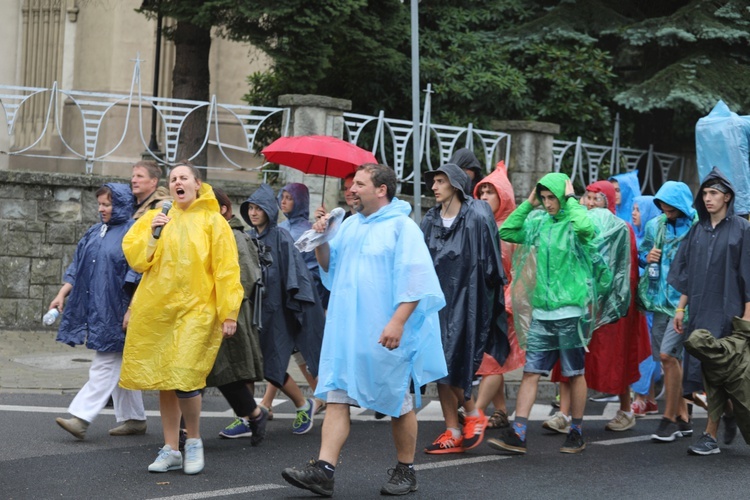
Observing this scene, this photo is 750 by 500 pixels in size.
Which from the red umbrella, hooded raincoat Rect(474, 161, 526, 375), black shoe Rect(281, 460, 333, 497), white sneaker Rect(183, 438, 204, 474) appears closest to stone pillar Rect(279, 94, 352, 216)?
the red umbrella

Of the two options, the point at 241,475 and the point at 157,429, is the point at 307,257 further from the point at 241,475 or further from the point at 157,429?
the point at 241,475

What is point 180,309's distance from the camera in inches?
278

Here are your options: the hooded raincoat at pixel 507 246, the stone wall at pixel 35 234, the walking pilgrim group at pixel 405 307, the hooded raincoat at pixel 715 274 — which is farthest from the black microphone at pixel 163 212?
the stone wall at pixel 35 234

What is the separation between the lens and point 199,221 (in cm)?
720

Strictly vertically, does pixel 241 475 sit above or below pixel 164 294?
below

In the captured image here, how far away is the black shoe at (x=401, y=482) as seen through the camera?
6586mm

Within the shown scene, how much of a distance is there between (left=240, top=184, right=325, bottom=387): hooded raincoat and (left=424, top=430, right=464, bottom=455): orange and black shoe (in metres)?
1.18

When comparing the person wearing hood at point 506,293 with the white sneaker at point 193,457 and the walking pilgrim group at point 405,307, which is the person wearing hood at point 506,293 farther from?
the white sneaker at point 193,457

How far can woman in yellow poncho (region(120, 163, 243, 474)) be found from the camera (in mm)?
7008

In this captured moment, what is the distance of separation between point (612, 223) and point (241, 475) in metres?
3.71

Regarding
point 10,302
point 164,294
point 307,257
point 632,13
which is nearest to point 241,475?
point 164,294

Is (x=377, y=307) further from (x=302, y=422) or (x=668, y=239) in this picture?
(x=668, y=239)

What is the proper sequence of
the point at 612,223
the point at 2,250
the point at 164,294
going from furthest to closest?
the point at 2,250 → the point at 612,223 → the point at 164,294

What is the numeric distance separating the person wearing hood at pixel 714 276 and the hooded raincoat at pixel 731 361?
14 cm
